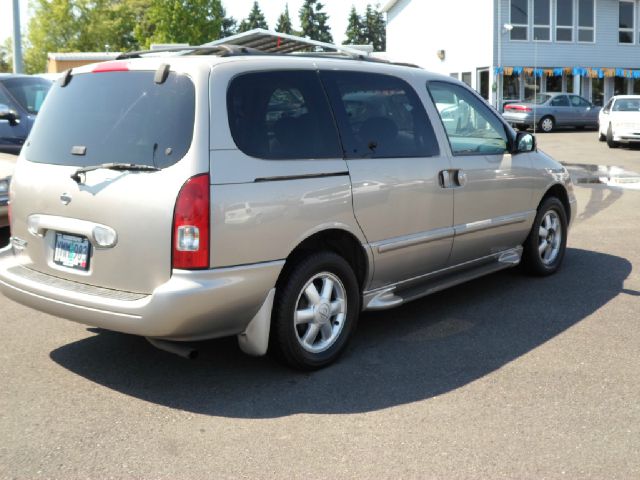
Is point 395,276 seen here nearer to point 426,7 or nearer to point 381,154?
point 381,154

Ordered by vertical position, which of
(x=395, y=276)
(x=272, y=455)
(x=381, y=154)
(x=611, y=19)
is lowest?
(x=272, y=455)

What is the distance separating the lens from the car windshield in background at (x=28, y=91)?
12.0 m

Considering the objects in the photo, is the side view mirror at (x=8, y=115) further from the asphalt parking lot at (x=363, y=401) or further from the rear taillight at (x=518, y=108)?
the rear taillight at (x=518, y=108)

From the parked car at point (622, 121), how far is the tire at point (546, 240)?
15.6 meters

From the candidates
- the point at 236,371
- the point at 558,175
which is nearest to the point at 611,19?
the point at 558,175

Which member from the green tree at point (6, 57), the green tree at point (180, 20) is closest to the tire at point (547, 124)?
the green tree at point (180, 20)

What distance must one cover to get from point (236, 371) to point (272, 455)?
1143mm

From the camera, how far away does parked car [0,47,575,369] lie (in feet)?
13.4

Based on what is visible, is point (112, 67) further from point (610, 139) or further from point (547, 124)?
point (547, 124)

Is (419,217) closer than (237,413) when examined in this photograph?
No

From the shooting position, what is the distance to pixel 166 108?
420cm

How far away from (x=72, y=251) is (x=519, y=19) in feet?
114

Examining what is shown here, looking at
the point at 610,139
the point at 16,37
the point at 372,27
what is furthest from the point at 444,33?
the point at 372,27

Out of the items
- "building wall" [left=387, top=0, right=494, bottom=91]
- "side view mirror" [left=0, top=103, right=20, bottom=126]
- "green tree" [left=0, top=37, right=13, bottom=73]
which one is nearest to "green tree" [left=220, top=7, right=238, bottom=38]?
"green tree" [left=0, top=37, right=13, bottom=73]
